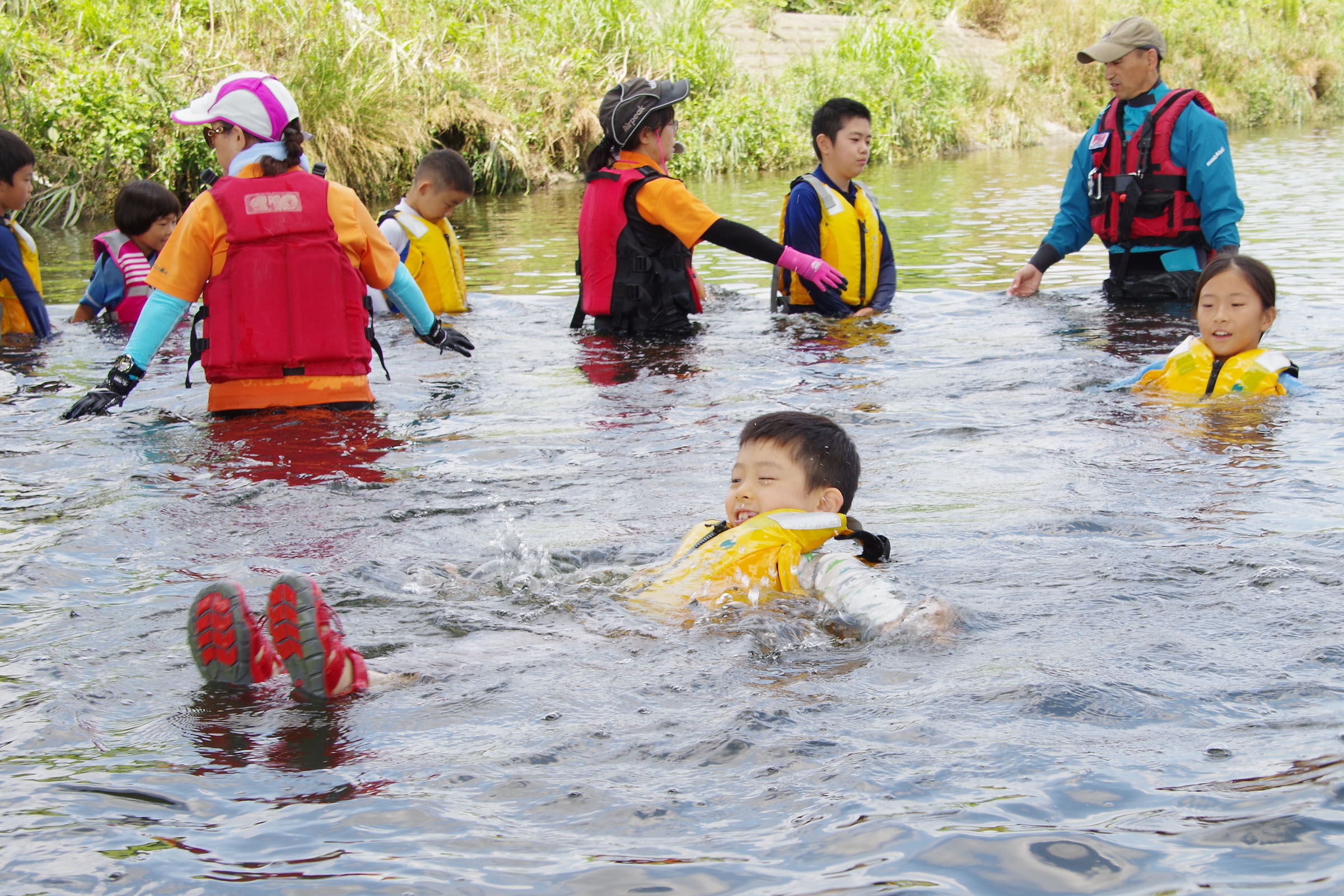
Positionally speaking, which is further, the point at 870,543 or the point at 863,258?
the point at 863,258

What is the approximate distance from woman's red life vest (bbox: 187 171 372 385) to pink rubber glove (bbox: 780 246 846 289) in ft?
8.81

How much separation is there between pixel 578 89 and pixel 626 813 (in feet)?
64.3

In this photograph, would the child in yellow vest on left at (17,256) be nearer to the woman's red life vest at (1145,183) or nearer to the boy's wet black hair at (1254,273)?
the woman's red life vest at (1145,183)

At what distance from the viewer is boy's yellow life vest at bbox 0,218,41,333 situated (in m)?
9.05

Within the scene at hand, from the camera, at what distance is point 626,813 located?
2510 mm

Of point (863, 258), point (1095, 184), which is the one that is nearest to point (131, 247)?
point (863, 258)

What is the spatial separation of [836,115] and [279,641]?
6.11 meters

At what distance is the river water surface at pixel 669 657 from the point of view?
7.77 ft

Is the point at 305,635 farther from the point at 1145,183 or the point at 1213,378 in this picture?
the point at 1145,183

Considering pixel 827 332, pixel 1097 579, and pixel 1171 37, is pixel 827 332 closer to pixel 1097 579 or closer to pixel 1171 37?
pixel 1097 579

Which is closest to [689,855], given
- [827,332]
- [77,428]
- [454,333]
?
[454,333]

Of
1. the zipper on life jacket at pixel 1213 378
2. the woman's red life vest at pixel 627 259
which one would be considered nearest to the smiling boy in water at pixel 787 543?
the zipper on life jacket at pixel 1213 378

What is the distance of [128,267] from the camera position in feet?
31.6

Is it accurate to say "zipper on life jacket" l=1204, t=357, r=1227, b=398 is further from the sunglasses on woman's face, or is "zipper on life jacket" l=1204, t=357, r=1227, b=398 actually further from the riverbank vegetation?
the riverbank vegetation
